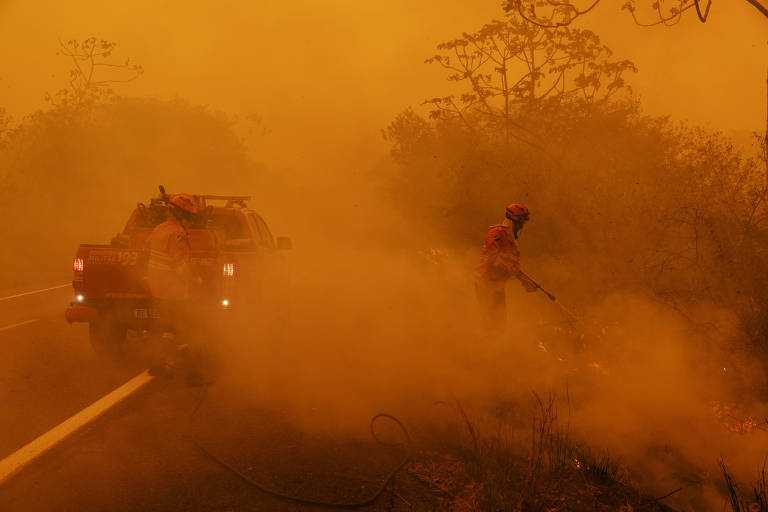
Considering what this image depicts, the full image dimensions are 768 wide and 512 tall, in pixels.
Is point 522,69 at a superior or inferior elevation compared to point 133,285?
superior

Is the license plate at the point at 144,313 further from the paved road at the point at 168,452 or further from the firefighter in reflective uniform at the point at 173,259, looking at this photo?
the paved road at the point at 168,452

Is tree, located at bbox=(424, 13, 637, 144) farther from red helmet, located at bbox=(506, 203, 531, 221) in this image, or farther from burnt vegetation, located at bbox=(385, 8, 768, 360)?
red helmet, located at bbox=(506, 203, 531, 221)

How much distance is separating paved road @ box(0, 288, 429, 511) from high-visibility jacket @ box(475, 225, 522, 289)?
8.25 feet

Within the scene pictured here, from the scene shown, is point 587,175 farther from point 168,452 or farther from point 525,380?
point 168,452

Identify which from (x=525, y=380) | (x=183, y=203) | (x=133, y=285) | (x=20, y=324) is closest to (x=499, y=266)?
(x=525, y=380)

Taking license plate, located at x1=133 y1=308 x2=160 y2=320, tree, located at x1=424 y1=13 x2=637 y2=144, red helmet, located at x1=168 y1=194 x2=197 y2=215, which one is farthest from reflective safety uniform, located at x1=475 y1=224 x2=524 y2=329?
tree, located at x1=424 y1=13 x2=637 y2=144

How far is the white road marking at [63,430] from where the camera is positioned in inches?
145

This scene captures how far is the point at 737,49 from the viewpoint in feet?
79.6

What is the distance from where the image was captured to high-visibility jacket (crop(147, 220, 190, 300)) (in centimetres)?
529

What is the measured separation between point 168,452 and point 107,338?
2.80 meters

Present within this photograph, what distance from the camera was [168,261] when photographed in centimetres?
532

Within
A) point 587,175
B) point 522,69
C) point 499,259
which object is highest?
point 522,69

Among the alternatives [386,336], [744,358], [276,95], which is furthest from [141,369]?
[276,95]

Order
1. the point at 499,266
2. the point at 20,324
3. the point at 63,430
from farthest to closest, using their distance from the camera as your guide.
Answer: the point at 20,324 → the point at 499,266 → the point at 63,430
